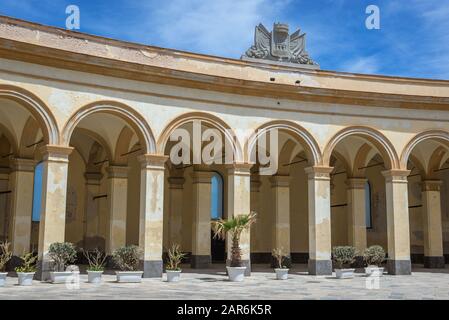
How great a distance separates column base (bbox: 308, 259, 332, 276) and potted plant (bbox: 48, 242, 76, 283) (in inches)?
358

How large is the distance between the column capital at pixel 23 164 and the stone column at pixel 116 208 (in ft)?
9.96

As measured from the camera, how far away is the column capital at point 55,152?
17672 millimetres

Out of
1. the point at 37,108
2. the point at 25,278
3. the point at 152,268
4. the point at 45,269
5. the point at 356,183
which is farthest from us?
the point at 356,183

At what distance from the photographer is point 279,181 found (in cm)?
2536

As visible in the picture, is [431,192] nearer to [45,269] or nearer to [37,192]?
[45,269]

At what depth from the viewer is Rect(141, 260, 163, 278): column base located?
62.8 feet

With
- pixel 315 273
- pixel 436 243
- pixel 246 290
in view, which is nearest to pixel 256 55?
pixel 315 273

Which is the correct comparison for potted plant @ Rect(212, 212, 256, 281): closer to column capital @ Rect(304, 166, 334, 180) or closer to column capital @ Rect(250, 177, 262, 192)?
column capital @ Rect(304, 166, 334, 180)

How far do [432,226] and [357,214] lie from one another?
361cm

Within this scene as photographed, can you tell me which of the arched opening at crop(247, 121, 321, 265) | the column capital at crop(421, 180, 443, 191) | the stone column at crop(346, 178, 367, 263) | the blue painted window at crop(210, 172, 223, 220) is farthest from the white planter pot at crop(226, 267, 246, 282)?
the column capital at crop(421, 180, 443, 191)

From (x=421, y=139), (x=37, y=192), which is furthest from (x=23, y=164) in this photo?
(x=421, y=139)

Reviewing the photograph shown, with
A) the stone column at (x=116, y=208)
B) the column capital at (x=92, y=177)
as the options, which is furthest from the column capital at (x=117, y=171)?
the column capital at (x=92, y=177)

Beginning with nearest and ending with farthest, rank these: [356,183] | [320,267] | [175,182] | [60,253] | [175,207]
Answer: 1. [60,253]
2. [320,267]
3. [356,183]
4. [175,182]
5. [175,207]
